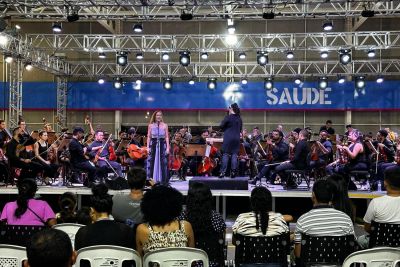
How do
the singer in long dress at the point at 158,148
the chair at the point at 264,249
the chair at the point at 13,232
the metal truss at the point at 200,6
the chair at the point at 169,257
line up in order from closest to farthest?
1. the chair at the point at 169,257
2. the chair at the point at 264,249
3. the chair at the point at 13,232
4. the singer in long dress at the point at 158,148
5. the metal truss at the point at 200,6

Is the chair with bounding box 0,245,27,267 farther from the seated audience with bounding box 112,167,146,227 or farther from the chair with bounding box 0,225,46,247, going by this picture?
the seated audience with bounding box 112,167,146,227

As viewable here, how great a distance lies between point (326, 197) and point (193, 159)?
9.70 metres

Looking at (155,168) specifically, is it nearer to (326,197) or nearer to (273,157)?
(273,157)

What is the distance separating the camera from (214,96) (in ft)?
67.1

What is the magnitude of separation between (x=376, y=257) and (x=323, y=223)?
A: 605 millimetres

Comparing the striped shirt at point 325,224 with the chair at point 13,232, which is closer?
the striped shirt at point 325,224

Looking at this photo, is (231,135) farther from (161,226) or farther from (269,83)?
(269,83)

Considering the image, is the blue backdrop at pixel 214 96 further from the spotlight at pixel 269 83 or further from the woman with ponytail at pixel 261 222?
the woman with ponytail at pixel 261 222

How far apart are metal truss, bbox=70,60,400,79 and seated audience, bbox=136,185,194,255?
16.2 m

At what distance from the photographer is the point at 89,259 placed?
10.6 ft

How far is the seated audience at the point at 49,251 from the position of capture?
206 centimetres

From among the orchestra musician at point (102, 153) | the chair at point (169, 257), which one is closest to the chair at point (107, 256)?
the chair at point (169, 257)

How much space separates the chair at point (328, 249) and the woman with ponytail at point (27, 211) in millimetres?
2391

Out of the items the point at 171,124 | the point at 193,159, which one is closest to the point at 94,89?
the point at 171,124
